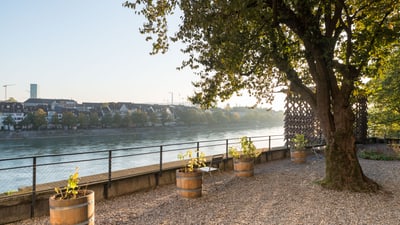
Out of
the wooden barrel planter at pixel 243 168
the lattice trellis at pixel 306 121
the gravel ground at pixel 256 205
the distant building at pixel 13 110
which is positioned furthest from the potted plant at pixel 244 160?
the distant building at pixel 13 110

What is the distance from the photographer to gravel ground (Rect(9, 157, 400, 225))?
5309mm

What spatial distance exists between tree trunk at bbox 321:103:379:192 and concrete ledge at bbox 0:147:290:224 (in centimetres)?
367

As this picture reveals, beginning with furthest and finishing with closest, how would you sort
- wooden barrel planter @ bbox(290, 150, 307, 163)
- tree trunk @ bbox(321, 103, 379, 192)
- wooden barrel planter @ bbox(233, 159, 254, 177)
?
wooden barrel planter @ bbox(290, 150, 307, 163)
wooden barrel planter @ bbox(233, 159, 254, 177)
tree trunk @ bbox(321, 103, 379, 192)

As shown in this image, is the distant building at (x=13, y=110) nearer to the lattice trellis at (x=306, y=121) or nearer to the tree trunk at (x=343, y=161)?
the lattice trellis at (x=306, y=121)

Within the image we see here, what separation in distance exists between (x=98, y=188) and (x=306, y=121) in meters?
14.2

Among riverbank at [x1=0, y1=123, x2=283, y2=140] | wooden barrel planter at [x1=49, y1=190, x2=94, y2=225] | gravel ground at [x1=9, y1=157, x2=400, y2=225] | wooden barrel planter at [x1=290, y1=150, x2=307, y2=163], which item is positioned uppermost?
wooden barrel planter at [x1=49, y1=190, x2=94, y2=225]

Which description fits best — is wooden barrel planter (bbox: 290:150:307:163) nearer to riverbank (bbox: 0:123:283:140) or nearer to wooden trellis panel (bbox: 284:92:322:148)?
wooden trellis panel (bbox: 284:92:322:148)

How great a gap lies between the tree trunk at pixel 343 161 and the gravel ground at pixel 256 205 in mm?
329

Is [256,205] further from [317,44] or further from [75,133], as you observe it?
[75,133]

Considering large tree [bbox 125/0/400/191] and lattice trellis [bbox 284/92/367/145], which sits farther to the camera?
lattice trellis [bbox 284/92/367/145]

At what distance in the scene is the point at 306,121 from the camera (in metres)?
17.7

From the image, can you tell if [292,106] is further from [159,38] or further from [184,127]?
[184,127]

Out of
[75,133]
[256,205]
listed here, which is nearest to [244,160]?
[256,205]

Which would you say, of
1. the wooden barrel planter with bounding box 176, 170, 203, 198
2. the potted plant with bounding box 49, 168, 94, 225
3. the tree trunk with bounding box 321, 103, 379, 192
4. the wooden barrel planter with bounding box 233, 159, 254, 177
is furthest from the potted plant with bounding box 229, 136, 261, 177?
the potted plant with bounding box 49, 168, 94, 225
